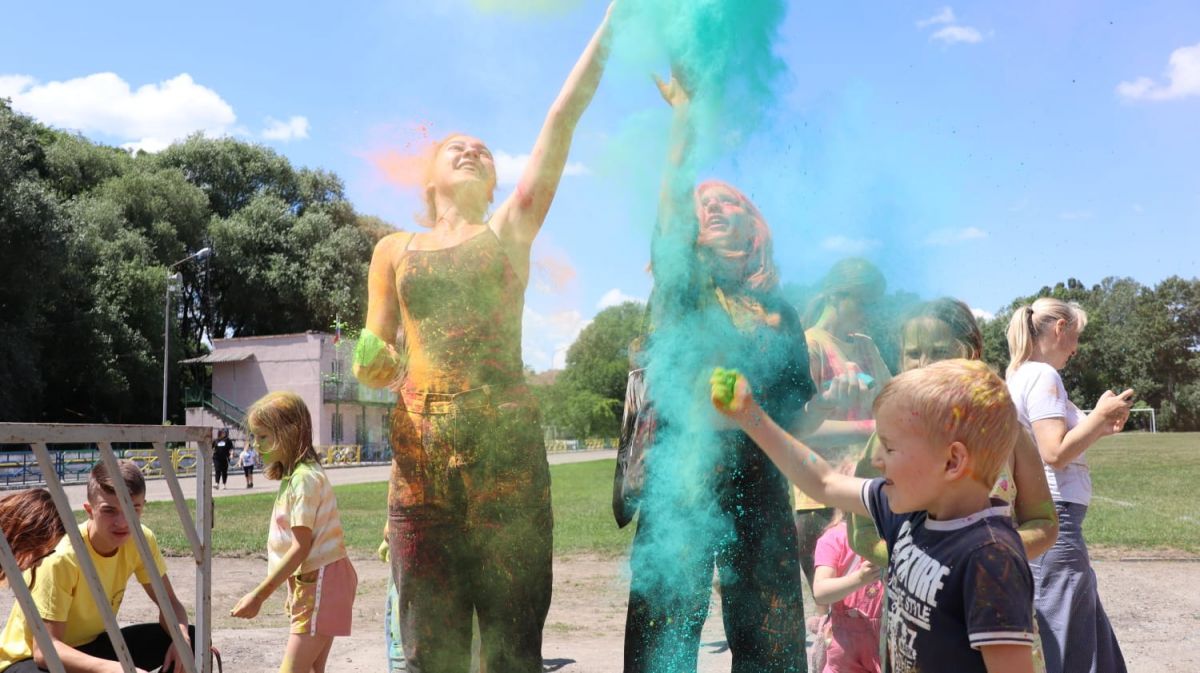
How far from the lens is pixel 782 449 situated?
2.37 m

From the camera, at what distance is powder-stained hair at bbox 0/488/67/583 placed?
350cm

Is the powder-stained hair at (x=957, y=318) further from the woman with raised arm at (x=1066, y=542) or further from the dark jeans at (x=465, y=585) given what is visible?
the dark jeans at (x=465, y=585)

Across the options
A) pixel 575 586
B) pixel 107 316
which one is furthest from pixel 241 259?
pixel 107 316

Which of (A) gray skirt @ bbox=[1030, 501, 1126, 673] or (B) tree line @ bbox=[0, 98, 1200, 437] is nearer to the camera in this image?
(A) gray skirt @ bbox=[1030, 501, 1126, 673]

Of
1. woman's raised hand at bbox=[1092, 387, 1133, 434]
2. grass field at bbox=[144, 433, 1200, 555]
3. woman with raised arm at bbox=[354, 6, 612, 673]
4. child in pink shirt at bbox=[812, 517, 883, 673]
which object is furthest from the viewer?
grass field at bbox=[144, 433, 1200, 555]

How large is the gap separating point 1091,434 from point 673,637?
198 centimetres

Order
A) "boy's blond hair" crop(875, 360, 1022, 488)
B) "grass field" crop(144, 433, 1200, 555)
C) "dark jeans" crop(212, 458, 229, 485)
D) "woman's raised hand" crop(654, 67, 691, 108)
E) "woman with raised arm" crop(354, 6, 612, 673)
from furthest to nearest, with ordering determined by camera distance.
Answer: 1. "dark jeans" crop(212, 458, 229, 485)
2. "grass field" crop(144, 433, 1200, 555)
3. "woman's raised hand" crop(654, 67, 691, 108)
4. "woman with raised arm" crop(354, 6, 612, 673)
5. "boy's blond hair" crop(875, 360, 1022, 488)

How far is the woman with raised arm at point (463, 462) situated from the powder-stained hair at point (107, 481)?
5.68ft

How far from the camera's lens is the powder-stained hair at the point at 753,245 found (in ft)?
9.62

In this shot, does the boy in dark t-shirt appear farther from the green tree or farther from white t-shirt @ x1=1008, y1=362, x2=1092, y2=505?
white t-shirt @ x1=1008, y1=362, x2=1092, y2=505

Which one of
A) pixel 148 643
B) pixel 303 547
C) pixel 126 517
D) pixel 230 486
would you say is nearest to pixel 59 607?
pixel 148 643

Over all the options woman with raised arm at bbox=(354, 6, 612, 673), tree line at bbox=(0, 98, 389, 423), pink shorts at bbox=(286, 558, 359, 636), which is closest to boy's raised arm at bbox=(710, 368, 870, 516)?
woman with raised arm at bbox=(354, 6, 612, 673)

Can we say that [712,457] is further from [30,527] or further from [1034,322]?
[30,527]

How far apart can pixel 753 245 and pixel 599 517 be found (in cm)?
1269
